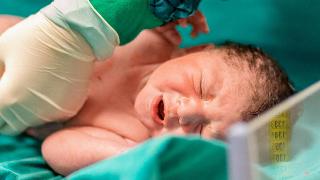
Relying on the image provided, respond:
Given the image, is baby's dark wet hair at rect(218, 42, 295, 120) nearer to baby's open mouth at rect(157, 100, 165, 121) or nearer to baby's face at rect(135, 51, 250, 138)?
baby's face at rect(135, 51, 250, 138)

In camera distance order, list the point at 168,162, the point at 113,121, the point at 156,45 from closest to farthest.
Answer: the point at 168,162 < the point at 113,121 < the point at 156,45

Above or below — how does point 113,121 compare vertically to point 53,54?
below

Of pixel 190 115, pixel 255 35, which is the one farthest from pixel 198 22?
pixel 190 115

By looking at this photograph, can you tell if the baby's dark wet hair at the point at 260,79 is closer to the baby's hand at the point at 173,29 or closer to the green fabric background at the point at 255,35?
the baby's hand at the point at 173,29

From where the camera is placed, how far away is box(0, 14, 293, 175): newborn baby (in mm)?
775

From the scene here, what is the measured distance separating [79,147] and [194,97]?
21 cm

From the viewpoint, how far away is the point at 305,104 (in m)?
0.57

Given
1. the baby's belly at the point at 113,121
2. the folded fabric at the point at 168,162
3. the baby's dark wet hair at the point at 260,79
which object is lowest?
the baby's belly at the point at 113,121

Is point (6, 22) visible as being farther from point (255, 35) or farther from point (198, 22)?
point (255, 35)

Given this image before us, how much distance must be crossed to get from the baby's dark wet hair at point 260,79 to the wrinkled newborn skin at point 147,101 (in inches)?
0.7

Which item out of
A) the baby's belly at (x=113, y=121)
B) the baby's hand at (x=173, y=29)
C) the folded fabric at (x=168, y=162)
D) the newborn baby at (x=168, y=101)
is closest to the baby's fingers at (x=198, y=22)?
the baby's hand at (x=173, y=29)

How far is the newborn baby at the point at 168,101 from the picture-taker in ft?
2.54

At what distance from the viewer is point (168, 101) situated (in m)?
0.80

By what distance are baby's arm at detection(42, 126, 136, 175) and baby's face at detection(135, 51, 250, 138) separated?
0.25 feet
